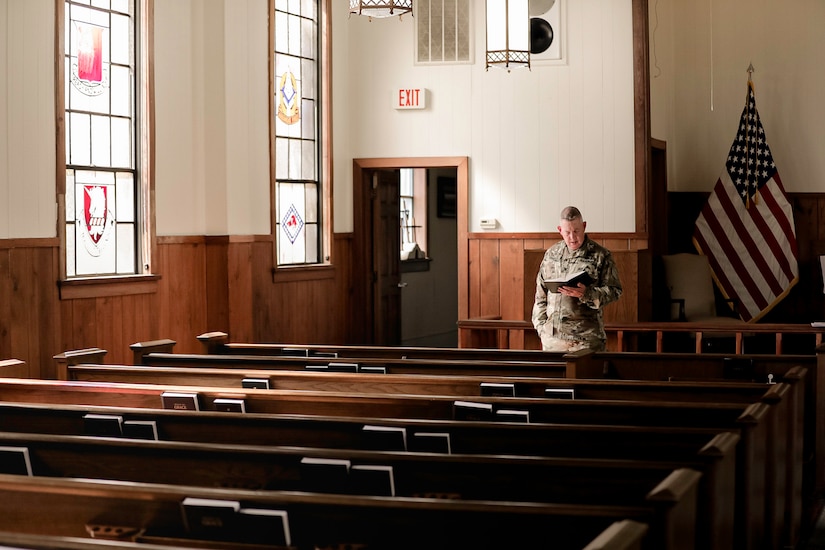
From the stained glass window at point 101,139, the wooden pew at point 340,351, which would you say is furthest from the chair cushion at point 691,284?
the stained glass window at point 101,139

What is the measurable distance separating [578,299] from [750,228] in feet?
16.0

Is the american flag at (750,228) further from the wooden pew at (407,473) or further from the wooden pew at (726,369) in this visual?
the wooden pew at (407,473)

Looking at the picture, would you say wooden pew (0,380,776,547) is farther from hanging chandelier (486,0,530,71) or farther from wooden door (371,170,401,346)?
wooden door (371,170,401,346)

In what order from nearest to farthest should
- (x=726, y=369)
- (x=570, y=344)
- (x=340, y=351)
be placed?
(x=726, y=369)
(x=570, y=344)
(x=340, y=351)

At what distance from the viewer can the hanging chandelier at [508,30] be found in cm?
700

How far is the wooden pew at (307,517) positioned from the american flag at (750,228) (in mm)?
7828

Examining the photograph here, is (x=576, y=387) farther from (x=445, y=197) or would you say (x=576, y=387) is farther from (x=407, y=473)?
(x=445, y=197)

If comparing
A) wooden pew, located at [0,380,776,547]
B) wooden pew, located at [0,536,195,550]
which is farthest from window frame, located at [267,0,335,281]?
wooden pew, located at [0,536,195,550]

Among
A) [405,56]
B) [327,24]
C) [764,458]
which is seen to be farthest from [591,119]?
[764,458]

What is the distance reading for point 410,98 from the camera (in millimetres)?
9758

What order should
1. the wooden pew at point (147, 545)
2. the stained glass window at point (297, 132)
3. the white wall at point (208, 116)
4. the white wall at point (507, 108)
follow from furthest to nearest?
the stained glass window at point (297, 132)
the white wall at point (507, 108)
the white wall at point (208, 116)
the wooden pew at point (147, 545)

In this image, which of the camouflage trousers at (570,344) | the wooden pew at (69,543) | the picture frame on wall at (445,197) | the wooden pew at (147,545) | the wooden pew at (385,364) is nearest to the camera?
the wooden pew at (147,545)

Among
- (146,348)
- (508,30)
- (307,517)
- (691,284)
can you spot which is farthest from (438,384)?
(691,284)

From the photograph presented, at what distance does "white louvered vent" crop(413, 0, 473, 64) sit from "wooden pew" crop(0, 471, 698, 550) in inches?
293
